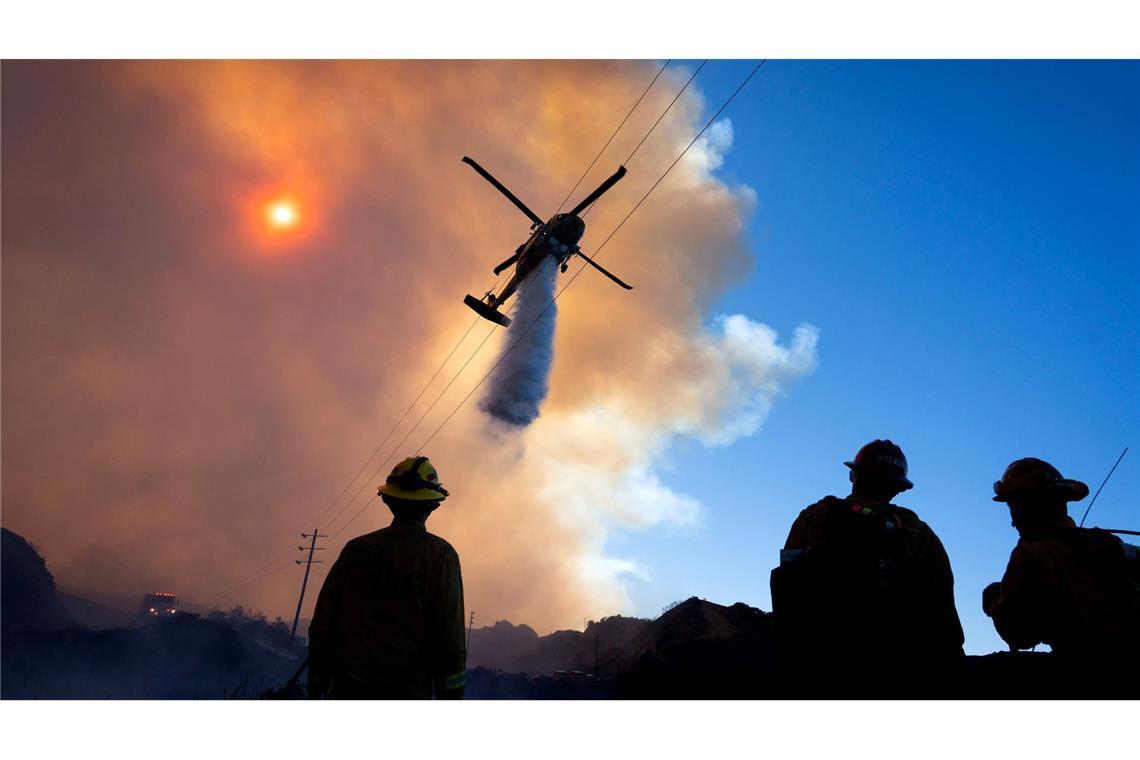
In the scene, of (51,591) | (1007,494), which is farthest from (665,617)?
(51,591)

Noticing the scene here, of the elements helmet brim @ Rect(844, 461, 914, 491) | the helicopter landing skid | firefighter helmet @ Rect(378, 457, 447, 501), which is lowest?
helmet brim @ Rect(844, 461, 914, 491)

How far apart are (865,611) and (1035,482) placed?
197cm

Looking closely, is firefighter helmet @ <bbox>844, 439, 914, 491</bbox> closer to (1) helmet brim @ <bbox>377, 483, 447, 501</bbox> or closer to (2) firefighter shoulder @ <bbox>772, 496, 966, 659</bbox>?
(2) firefighter shoulder @ <bbox>772, 496, 966, 659</bbox>

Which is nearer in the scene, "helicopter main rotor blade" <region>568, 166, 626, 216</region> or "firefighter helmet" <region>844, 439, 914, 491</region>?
"firefighter helmet" <region>844, 439, 914, 491</region>

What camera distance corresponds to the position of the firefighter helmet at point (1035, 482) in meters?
4.27

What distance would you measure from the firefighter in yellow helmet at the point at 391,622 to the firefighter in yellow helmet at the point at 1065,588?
12.5 ft

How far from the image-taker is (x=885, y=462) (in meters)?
4.01

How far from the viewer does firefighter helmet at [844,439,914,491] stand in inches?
158

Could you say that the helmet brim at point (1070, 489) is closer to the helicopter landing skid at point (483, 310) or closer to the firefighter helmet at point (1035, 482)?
the firefighter helmet at point (1035, 482)

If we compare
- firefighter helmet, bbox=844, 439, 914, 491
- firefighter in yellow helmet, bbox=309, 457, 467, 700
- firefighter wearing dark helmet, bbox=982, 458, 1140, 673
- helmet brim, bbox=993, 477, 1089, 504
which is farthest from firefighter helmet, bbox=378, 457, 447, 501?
helmet brim, bbox=993, 477, 1089, 504

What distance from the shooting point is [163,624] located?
78125 millimetres

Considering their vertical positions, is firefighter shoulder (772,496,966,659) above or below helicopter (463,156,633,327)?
below

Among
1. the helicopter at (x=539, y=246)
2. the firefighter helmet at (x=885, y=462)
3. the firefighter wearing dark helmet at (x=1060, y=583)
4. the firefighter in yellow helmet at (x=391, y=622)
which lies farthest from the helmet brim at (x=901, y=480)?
the helicopter at (x=539, y=246)

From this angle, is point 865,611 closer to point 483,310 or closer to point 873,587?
point 873,587
